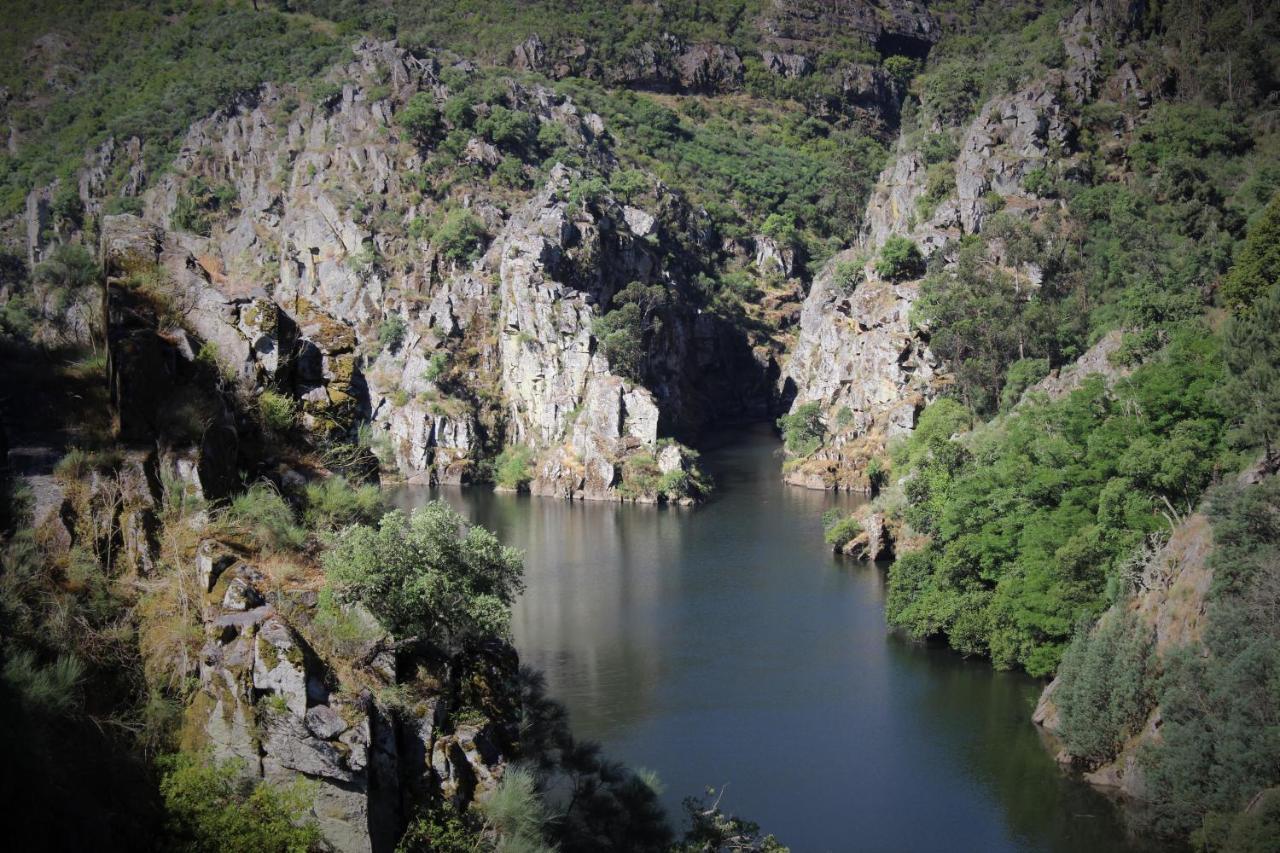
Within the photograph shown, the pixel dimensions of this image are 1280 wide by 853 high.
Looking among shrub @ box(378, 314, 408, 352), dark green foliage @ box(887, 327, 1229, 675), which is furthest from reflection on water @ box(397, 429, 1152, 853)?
shrub @ box(378, 314, 408, 352)

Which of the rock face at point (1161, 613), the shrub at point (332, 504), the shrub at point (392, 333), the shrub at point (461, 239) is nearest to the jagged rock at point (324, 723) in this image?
the shrub at point (332, 504)

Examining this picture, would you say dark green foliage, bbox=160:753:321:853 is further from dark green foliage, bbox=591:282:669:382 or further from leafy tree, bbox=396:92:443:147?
leafy tree, bbox=396:92:443:147

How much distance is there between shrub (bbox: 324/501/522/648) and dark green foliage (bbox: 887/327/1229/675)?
105ft

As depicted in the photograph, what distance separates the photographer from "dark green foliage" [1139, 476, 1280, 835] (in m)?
36.4

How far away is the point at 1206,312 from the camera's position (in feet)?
227

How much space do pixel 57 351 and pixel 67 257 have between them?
50.6 ft

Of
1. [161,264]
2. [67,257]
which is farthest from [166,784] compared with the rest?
[67,257]

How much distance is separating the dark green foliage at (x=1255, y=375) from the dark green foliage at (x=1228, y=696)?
6184mm

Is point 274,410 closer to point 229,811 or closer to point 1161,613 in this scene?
point 229,811

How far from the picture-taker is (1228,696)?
1484 inches

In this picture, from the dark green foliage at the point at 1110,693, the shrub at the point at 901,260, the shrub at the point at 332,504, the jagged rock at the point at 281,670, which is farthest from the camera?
the shrub at the point at 901,260

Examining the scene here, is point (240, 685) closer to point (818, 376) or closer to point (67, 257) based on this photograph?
point (67, 257)

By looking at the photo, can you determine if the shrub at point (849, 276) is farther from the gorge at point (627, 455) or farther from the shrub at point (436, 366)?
the shrub at point (436, 366)

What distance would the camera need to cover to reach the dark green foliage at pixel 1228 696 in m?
36.4
